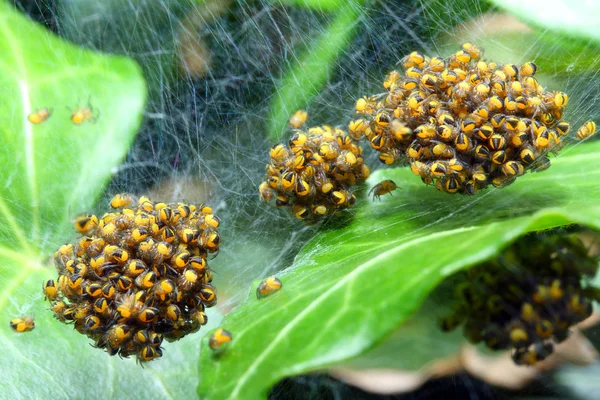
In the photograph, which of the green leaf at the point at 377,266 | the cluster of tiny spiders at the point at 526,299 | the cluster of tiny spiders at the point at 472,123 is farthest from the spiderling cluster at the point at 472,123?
the cluster of tiny spiders at the point at 526,299

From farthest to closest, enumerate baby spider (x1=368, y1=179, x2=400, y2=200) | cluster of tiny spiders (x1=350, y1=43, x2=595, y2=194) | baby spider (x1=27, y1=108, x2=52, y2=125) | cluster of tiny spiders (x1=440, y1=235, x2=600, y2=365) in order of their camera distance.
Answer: baby spider (x1=27, y1=108, x2=52, y2=125)
baby spider (x1=368, y1=179, x2=400, y2=200)
cluster of tiny spiders (x1=350, y1=43, x2=595, y2=194)
cluster of tiny spiders (x1=440, y1=235, x2=600, y2=365)

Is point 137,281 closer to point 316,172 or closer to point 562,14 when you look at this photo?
point 316,172

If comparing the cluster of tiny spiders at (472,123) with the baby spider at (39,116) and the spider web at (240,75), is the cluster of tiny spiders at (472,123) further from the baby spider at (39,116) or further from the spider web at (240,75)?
the baby spider at (39,116)

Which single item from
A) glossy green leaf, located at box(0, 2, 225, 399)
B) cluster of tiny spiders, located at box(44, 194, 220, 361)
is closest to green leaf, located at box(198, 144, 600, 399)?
cluster of tiny spiders, located at box(44, 194, 220, 361)

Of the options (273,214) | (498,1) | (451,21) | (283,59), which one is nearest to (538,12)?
(498,1)

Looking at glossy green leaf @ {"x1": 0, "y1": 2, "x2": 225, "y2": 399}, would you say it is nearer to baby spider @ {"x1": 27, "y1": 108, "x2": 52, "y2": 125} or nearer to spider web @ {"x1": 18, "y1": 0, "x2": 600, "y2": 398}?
baby spider @ {"x1": 27, "y1": 108, "x2": 52, "y2": 125}

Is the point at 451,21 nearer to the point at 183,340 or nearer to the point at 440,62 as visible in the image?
the point at 440,62
